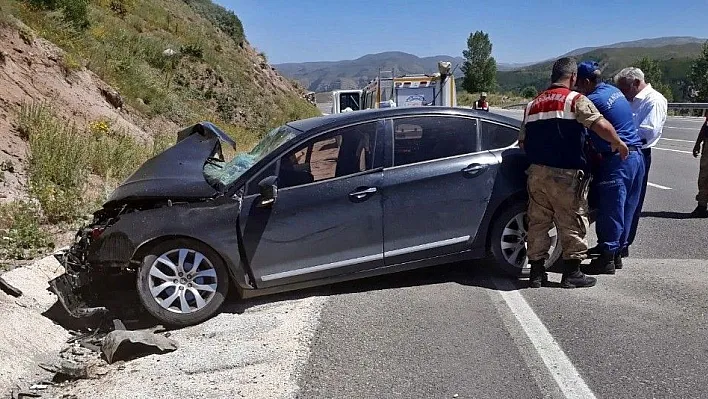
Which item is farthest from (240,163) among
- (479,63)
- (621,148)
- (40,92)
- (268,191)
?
(479,63)

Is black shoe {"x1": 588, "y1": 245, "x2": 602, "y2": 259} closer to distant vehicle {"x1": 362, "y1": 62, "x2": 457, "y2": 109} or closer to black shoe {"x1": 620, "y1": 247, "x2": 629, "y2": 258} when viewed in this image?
black shoe {"x1": 620, "y1": 247, "x2": 629, "y2": 258}

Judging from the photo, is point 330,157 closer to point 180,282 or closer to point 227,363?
point 180,282

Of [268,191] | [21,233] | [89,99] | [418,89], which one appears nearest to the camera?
[268,191]

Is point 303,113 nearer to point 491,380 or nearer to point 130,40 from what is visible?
point 130,40

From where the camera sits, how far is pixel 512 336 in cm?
484

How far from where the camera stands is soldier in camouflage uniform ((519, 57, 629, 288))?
554 centimetres

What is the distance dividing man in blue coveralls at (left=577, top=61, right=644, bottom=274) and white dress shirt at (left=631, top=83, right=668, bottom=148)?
85cm

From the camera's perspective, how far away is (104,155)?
33.9ft

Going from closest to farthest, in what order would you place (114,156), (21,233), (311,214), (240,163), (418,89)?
(311,214)
(240,163)
(21,233)
(114,156)
(418,89)

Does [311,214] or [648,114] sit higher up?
[648,114]

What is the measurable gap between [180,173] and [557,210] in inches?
129

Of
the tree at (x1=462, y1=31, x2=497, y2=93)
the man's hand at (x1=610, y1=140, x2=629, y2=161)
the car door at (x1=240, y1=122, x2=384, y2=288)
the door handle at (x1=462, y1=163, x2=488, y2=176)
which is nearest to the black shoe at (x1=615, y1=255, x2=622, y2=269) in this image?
the man's hand at (x1=610, y1=140, x2=629, y2=161)

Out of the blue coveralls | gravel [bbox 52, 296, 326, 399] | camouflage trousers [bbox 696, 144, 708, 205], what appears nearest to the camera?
gravel [bbox 52, 296, 326, 399]

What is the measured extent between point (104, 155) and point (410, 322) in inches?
271
